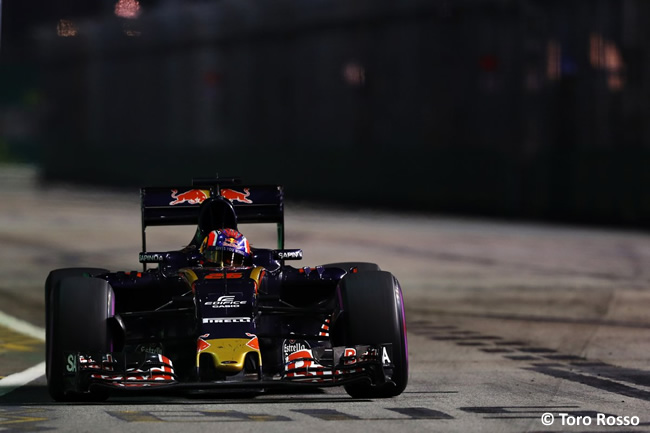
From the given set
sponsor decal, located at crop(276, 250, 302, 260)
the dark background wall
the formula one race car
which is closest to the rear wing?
sponsor decal, located at crop(276, 250, 302, 260)

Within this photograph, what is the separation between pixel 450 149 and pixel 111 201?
10.6 meters

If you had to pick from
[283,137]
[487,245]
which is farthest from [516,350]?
[283,137]

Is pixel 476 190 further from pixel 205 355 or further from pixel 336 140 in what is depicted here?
pixel 205 355

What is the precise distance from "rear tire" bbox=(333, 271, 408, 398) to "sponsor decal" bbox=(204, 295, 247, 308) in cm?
67

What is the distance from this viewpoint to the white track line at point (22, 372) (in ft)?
33.5

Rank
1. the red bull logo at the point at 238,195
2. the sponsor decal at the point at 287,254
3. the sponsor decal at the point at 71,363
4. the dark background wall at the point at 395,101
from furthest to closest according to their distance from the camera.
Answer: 1. the dark background wall at the point at 395,101
2. the red bull logo at the point at 238,195
3. the sponsor decal at the point at 287,254
4. the sponsor decal at the point at 71,363

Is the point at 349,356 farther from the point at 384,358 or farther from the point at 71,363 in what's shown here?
the point at 71,363

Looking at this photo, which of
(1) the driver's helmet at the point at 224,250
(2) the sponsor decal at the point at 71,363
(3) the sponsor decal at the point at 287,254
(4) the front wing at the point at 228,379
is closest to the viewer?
(4) the front wing at the point at 228,379

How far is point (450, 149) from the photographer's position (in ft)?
121

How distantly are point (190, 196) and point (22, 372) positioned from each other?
5.84ft

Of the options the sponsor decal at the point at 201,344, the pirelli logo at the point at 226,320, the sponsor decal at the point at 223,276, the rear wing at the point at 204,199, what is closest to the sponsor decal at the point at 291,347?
the pirelli logo at the point at 226,320

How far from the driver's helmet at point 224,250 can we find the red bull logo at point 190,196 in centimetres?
111

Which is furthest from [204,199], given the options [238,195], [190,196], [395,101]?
[395,101]

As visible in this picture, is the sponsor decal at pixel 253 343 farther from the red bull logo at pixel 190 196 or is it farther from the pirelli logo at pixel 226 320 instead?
the red bull logo at pixel 190 196
